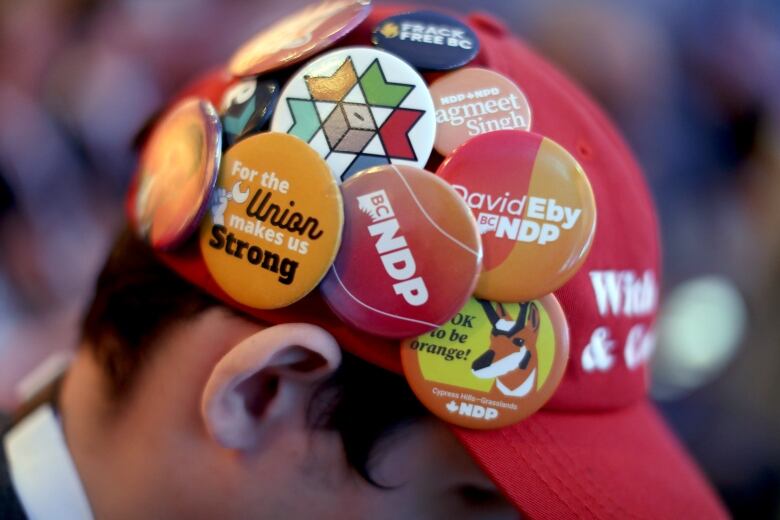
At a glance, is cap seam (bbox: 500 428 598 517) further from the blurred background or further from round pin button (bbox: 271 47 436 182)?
the blurred background

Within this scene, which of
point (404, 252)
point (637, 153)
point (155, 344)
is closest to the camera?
point (404, 252)

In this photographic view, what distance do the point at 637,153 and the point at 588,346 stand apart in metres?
1.23

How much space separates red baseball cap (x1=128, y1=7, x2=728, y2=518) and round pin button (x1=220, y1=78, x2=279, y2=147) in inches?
2.0

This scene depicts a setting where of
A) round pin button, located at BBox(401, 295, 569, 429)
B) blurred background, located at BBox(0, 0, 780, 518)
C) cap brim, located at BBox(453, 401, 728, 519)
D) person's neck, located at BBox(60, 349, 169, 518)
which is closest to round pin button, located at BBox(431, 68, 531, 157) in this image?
round pin button, located at BBox(401, 295, 569, 429)

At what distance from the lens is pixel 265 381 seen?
1.81 feet

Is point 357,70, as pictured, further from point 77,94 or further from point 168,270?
point 77,94

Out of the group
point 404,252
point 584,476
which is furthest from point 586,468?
point 404,252

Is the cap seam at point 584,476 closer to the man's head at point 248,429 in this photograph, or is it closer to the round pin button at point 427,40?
the man's head at point 248,429

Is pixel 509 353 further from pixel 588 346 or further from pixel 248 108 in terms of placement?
pixel 248 108

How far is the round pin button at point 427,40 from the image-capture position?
513 mm

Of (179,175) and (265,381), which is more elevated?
(179,175)

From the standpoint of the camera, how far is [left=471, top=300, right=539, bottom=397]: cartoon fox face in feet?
1.56

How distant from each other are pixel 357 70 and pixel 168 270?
0.25 meters

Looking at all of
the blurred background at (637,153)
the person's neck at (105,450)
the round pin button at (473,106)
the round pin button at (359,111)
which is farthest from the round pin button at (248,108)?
the blurred background at (637,153)
